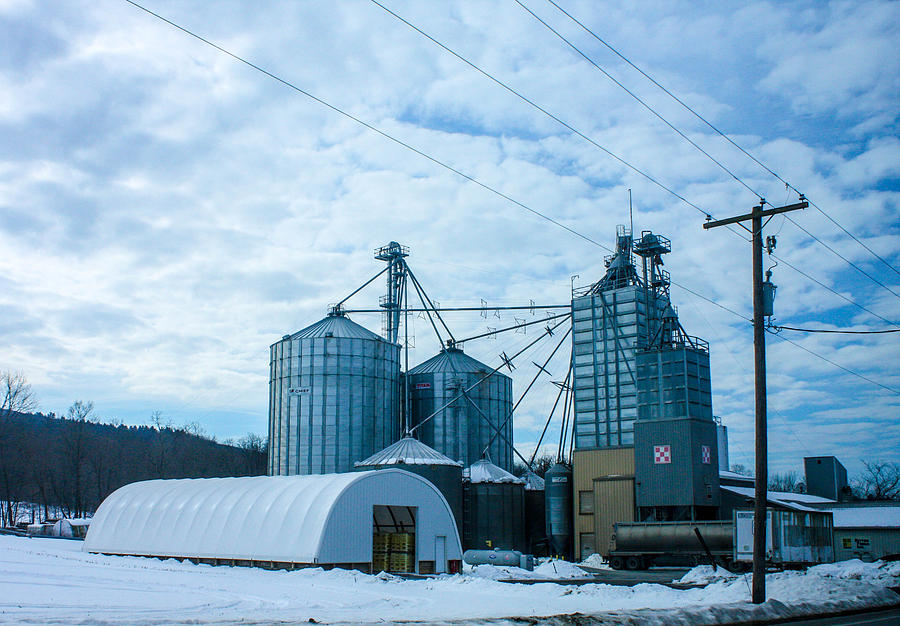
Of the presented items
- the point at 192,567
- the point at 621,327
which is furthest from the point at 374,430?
the point at 192,567

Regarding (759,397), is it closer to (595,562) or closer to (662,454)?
(662,454)

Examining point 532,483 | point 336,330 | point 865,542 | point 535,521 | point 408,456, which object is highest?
point 336,330

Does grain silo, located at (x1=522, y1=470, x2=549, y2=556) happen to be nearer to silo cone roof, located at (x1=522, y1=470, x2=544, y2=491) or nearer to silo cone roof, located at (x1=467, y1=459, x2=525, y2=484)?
silo cone roof, located at (x1=522, y1=470, x2=544, y2=491)

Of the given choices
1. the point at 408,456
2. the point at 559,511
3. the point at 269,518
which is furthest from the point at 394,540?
the point at 559,511

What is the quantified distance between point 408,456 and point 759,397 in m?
35.1

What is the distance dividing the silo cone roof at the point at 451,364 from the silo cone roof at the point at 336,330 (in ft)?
18.8

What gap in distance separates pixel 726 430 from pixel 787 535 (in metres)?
45.3

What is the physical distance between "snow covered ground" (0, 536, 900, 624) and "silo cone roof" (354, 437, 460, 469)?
21.8m

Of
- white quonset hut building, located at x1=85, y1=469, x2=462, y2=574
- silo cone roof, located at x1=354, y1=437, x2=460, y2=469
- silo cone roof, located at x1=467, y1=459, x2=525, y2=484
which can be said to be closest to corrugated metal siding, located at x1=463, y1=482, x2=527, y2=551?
silo cone roof, located at x1=467, y1=459, x2=525, y2=484

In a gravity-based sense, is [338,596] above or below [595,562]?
above

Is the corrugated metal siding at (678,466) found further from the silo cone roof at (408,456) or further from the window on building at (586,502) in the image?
the silo cone roof at (408,456)

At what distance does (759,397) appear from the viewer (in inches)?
940

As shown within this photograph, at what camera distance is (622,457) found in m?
51.8

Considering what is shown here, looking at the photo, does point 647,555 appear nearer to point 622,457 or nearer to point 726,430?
point 622,457
